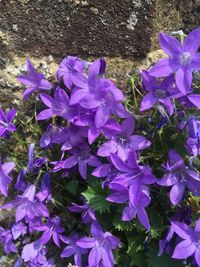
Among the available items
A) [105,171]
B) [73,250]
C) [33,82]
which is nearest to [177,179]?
[105,171]

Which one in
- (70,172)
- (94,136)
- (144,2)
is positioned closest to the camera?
(94,136)

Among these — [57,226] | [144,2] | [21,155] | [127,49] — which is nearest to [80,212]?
[57,226]

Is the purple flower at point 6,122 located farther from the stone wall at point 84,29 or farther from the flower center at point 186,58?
the flower center at point 186,58

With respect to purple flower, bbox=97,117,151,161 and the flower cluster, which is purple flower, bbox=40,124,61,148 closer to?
the flower cluster

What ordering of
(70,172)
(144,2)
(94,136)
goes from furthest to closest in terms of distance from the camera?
(70,172) → (144,2) → (94,136)

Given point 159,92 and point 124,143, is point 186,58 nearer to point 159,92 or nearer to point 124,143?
point 159,92

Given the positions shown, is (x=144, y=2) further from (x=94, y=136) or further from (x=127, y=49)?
(x=94, y=136)
